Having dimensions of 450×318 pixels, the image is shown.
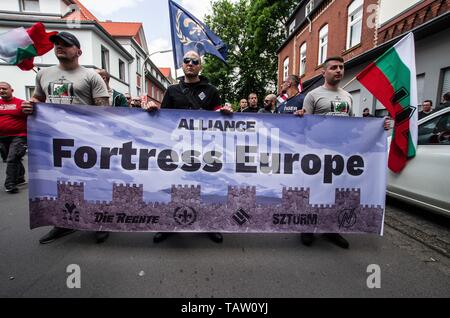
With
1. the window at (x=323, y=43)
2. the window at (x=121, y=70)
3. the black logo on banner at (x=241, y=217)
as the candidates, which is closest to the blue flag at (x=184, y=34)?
→ the black logo on banner at (x=241, y=217)

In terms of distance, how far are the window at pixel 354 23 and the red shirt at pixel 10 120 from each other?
1266cm

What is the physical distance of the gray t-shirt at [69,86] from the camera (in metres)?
2.81

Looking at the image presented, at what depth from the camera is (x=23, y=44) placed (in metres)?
3.15

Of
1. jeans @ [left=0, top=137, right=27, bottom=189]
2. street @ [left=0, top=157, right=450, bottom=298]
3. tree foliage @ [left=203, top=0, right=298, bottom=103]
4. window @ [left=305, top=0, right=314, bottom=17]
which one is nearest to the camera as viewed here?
street @ [left=0, top=157, right=450, bottom=298]

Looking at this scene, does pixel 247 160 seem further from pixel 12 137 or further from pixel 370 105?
pixel 370 105

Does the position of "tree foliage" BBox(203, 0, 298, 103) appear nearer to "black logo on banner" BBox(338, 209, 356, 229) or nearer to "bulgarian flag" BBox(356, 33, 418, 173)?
"bulgarian flag" BBox(356, 33, 418, 173)

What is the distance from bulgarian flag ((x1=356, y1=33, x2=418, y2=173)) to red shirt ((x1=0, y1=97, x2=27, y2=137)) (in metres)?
6.11

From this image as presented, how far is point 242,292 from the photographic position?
1985 millimetres

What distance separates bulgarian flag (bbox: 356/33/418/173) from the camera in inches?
121

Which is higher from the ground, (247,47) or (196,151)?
(247,47)

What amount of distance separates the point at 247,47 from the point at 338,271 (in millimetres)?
28187

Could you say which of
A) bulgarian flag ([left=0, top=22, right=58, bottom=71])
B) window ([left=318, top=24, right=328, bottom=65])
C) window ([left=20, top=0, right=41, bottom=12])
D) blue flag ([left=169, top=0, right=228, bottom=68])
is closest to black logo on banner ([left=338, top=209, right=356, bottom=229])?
blue flag ([left=169, top=0, right=228, bottom=68])

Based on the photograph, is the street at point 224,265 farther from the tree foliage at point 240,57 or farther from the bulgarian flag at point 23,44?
the tree foliage at point 240,57
